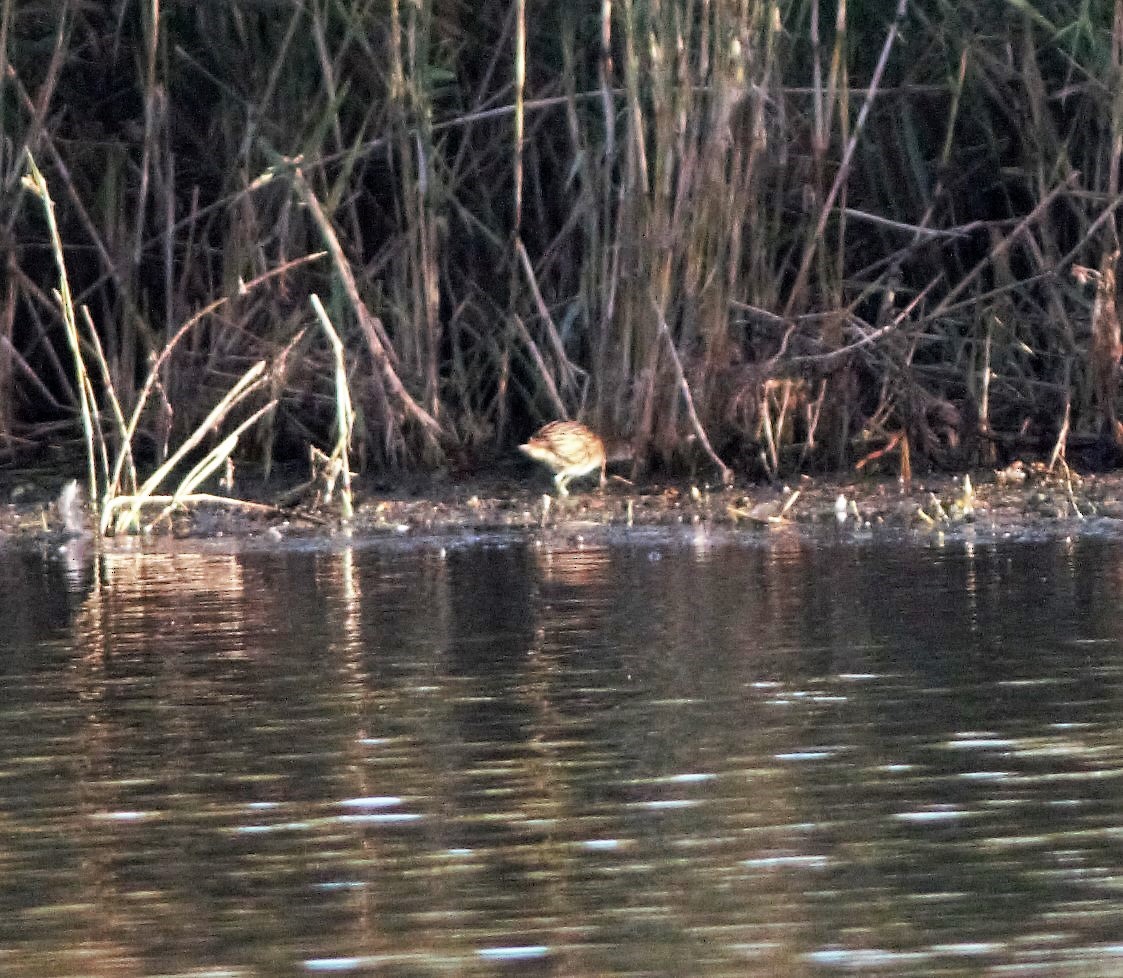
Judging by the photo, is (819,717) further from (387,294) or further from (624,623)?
(387,294)

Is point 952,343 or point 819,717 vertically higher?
point 952,343

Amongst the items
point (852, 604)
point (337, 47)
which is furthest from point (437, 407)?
point (852, 604)

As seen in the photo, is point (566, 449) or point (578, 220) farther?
point (578, 220)

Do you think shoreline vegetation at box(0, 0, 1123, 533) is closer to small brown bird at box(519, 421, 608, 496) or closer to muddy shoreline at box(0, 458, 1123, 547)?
muddy shoreline at box(0, 458, 1123, 547)

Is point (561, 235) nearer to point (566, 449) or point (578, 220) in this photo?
point (578, 220)

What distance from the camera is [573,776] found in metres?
5.70

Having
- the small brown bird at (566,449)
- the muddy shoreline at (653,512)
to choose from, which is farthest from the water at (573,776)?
the small brown bird at (566,449)

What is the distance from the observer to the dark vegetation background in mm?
11609

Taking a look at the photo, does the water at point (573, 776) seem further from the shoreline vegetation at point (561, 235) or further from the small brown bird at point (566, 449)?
the shoreline vegetation at point (561, 235)

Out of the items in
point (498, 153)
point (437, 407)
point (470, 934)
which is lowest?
point (470, 934)

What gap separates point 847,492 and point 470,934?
23.6 feet

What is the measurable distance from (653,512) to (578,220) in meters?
1.83

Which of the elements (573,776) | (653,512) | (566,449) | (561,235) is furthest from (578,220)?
(573,776)

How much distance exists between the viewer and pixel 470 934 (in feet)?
14.5
